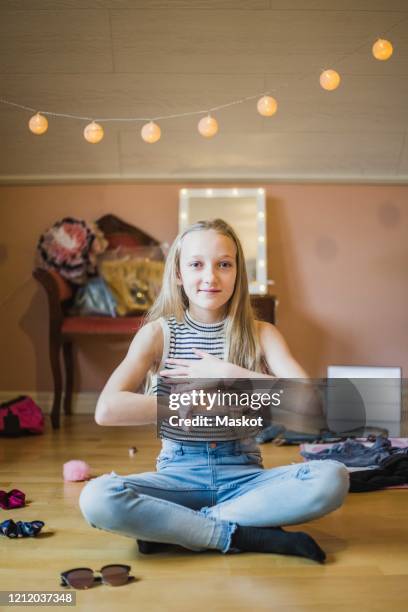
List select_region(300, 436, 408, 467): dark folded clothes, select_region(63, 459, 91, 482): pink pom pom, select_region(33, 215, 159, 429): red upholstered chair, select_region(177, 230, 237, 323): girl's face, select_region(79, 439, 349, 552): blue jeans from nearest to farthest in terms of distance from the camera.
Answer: select_region(79, 439, 349, 552): blue jeans, select_region(177, 230, 237, 323): girl's face, select_region(63, 459, 91, 482): pink pom pom, select_region(300, 436, 408, 467): dark folded clothes, select_region(33, 215, 159, 429): red upholstered chair

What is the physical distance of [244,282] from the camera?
1.76 metres

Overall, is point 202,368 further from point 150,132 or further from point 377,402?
point 150,132

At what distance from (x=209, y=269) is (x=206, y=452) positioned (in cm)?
44

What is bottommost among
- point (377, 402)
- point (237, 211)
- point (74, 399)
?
point (74, 399)

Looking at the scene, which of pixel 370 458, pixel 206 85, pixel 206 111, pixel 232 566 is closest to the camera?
pixel 232 566

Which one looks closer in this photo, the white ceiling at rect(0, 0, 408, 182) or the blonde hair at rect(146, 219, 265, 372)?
the blonde hair at rect(146, 219, 265, 372)

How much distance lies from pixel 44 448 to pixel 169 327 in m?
1.53

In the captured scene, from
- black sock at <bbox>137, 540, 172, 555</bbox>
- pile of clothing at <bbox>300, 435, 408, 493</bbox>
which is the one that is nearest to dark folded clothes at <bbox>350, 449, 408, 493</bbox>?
pile of clothing at <bbox>300, 435, 408, 493</bbox>

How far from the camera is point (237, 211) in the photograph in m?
4.08

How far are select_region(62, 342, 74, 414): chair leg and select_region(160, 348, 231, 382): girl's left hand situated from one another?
2.48 m

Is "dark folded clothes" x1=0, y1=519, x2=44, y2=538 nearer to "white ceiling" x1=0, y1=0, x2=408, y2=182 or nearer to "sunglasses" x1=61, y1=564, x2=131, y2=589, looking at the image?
"sunglasses" x1=61, y1=564, x2=131, y2=589

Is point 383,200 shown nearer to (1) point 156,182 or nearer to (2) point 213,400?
(1) point 156,182

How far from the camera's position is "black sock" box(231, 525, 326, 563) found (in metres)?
1.49

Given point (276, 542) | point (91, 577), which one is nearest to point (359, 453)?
point (276, 542)
